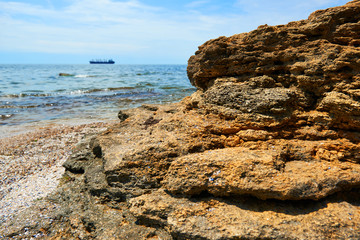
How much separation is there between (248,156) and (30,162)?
7512mm

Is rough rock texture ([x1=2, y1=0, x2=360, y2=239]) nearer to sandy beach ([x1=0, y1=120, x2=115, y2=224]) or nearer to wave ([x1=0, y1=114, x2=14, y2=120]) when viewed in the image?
sandy beach ([x1=0, y1=120, x2=115, y2=224])

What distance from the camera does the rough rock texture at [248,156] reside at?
299 centimetres

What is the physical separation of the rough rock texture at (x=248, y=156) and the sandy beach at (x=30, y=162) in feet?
4.61

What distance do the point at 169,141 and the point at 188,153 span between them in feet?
1.28

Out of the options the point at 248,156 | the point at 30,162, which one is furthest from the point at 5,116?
the point at 248,156

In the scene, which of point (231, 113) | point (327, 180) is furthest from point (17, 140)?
point (327, 180)

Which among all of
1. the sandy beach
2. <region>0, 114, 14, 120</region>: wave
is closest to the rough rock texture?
the sandy beach

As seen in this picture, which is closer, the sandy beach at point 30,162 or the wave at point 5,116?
the sandy beach at point 30,162

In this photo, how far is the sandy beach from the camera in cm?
577

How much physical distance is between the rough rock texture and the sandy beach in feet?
4.61

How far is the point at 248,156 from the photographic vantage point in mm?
3369

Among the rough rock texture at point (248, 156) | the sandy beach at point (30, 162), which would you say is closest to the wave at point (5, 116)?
the sandy beach at point (30, 162)

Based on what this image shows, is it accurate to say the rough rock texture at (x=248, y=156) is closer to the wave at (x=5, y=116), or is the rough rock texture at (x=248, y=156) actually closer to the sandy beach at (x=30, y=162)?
the sandy beach at (x=30, y=162)

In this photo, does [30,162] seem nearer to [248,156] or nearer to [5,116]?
[248,156]
